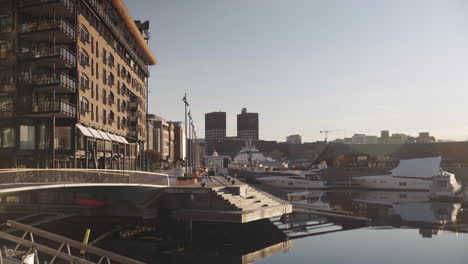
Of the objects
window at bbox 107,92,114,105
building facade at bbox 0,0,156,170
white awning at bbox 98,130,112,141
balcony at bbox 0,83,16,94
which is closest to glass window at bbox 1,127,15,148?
building facade at bbox 0,0,156,170

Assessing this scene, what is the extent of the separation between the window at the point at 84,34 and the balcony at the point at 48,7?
3444 mm

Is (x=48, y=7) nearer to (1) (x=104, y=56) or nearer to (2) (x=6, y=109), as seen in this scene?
(2) (x=6, y=109)

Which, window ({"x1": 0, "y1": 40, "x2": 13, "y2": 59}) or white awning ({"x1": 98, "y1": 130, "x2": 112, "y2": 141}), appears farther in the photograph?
white awning ({"x1": 98, "y1": 130, "x2": 112, "y2": 141})

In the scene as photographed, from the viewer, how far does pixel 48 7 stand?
4056 cm

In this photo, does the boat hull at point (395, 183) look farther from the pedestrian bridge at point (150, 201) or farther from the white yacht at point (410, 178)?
the pedestrian bridge at point (150, 201)

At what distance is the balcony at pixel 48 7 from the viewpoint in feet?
131

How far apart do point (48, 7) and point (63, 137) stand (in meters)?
13.6

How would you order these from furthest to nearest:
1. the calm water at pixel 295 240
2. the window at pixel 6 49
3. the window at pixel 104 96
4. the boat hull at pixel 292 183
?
1. the boat hull at pixel 292 183
2. the window at pixel 104 96
3. the window at pixel 6 49
4. the calm water at pixel 295 240

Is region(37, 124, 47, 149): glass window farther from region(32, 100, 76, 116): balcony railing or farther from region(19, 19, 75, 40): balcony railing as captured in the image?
region(19, 19, 75, 40): balcony railing

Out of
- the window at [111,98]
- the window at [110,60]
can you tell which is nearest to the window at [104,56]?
the window at [110,60]

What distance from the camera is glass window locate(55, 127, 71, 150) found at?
142 feet

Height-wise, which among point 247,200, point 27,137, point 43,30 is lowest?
point 247,200

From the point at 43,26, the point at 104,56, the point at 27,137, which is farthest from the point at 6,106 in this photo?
the point at 104,56

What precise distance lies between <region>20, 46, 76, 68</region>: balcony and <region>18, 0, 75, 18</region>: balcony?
3986mm
